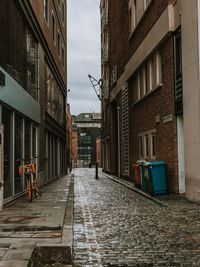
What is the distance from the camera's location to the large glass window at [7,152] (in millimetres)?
12578

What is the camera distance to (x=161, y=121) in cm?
1659

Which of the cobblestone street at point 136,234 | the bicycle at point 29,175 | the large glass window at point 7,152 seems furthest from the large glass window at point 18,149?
the cobblestone street at point 136,234

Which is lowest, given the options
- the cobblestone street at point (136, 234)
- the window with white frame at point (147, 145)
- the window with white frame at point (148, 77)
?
the cobblestone street at point (136, 234)

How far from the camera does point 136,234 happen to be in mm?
8211

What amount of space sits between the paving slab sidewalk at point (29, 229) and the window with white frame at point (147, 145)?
6246 mm

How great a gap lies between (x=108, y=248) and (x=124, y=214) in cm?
379

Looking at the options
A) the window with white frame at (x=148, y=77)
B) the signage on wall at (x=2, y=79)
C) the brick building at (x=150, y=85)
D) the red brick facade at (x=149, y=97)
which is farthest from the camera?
the window with white frame at (x=148, y=77)

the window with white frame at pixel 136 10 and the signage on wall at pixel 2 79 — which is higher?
the window with white frame at pixel 136 10

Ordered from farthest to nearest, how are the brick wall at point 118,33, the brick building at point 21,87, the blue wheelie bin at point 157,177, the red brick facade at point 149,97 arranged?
the brick wall at point 118,33, the red brick facade at point 149,97, the blue wheelie bin at point 157,177, the brick building at point 21,87

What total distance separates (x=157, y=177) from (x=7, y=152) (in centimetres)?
501

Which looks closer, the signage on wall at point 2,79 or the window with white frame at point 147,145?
the signage on wall at point 2,79

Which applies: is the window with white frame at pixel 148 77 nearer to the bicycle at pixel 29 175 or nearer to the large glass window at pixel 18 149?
the large glass window at pixel 18 149

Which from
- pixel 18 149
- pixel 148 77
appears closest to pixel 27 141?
pixel 18 149

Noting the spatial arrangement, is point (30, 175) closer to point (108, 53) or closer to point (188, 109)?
point (188, 109)
